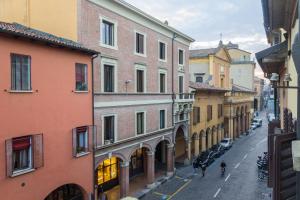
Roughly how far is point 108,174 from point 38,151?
1083 centimetres

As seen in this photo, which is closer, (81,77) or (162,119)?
(81,77)

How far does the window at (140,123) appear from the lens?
23719 millimetres

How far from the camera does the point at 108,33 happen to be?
20562 millimetres

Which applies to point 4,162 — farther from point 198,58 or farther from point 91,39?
point 198,58

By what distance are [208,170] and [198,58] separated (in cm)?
1903

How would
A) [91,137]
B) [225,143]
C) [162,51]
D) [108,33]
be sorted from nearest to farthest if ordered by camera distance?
1. [91,137]
2. [108,33]
3. [162,51]
4. [225,143]

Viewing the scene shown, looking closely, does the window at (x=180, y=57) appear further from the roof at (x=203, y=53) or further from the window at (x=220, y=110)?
the window at (x=220, y=110)

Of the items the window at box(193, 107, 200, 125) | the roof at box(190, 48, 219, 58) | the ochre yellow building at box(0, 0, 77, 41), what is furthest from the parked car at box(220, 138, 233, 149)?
the ochre yellow building at box(0, 0, 77, 41)

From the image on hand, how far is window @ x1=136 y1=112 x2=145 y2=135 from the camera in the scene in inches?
934

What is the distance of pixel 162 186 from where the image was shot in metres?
26.1

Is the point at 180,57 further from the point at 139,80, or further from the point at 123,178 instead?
the point at 123,178

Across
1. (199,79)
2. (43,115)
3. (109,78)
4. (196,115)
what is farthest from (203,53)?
(43,115)

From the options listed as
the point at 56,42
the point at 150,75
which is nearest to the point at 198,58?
the point at 150,75

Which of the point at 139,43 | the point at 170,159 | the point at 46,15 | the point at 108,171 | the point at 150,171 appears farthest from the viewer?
the point at 170,159
